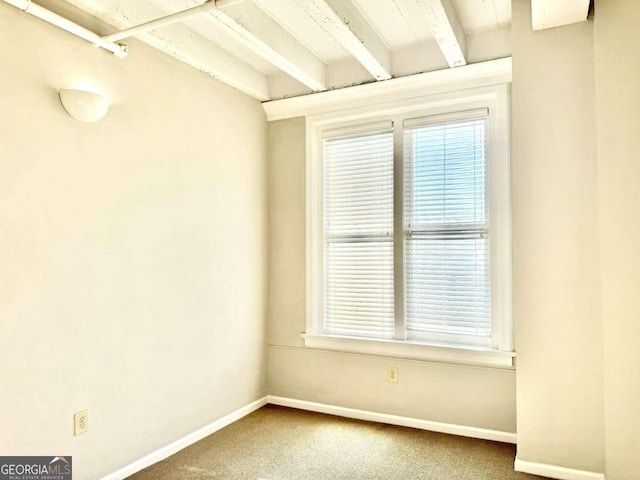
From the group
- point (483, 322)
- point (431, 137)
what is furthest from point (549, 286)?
point (431, 137)

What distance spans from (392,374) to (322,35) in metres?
2.42

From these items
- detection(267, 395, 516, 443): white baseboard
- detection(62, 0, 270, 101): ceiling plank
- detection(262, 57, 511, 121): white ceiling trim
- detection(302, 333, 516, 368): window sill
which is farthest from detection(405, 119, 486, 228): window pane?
detection(267, 395, 516, 443): white baseboard

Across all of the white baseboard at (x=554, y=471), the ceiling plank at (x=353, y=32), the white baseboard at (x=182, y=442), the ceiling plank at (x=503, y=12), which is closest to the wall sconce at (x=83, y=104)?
the ceiling plank at (x=353, y=32)

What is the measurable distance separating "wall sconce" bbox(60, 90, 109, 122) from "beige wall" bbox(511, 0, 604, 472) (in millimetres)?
2238

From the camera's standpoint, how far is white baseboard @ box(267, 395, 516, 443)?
2.92 metres

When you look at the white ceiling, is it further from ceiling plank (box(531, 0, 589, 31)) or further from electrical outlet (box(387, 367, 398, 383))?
electrical outlet (box(387, 367, 398, 383))

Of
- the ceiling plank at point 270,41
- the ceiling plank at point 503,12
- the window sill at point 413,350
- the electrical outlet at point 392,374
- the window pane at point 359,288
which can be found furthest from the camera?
the window pane at point 359,288

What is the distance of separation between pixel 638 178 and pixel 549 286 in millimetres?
687

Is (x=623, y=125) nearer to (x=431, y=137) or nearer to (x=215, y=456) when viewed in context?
(x=431, y=137)

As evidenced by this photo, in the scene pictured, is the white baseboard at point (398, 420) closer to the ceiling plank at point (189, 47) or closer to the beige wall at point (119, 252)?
the beige wall at point (119, 252)

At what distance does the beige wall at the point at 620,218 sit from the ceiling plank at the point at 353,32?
4.04 feet

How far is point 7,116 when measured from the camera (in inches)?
78.2

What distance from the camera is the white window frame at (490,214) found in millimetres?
2924

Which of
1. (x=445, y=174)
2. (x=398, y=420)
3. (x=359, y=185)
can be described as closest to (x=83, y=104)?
(x=359, y=185)
